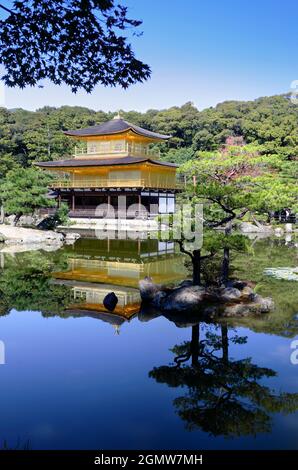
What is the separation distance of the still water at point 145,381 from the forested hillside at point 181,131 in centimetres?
2910

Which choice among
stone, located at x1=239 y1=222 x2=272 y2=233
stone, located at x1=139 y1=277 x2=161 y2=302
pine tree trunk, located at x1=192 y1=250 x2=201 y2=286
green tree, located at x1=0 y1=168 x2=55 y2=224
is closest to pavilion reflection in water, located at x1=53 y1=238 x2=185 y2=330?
stone, located at x1=139 y1=277 x2=161 y2=302

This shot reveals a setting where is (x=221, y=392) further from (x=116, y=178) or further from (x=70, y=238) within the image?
(x=116, y=178)

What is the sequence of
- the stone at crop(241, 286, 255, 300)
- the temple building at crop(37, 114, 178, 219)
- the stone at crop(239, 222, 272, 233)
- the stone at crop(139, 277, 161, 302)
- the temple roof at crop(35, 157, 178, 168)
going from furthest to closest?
the temple building at crop(37, 114, 178, 219), the temple roof at crop(35, 157, 178, 168), the stone at crop(239, 222, 272, 233), the stone at crop(139, 277, 161, 302), the stone at crop(241, 286, 255, 300)

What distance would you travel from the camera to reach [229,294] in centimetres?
911

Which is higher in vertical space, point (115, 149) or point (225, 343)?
point (115, 149)

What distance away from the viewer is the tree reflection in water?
15.1ft

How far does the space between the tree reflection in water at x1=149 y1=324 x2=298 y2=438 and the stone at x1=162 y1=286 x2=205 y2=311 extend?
1.86 m

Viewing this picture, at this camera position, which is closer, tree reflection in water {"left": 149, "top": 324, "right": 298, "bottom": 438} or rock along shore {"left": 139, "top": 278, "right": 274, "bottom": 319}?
tree reflection in water {"left": 149, "top": 324, "right": 298, "bottom": 438}

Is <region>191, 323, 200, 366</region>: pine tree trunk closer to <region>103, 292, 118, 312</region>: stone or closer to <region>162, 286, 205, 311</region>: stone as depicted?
<region>162, 286, 205, 311</region>: stone

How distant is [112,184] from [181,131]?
2730cm

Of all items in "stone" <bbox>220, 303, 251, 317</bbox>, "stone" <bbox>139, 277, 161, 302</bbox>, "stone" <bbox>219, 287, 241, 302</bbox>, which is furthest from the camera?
"stone" <bbox>139, 277, 161, 302</bbox>

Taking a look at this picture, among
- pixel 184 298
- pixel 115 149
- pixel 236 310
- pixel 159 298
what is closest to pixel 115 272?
pixel 159 298

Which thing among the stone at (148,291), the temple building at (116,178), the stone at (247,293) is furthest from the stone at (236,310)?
the temple building at (116,178)
